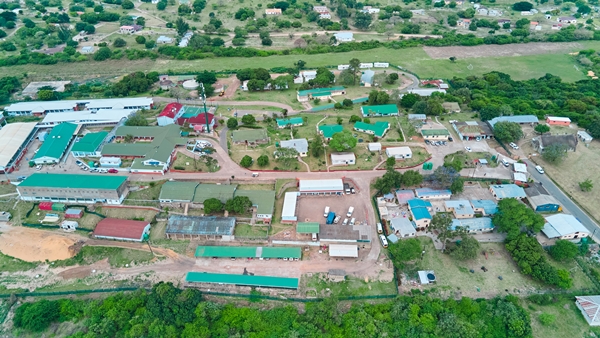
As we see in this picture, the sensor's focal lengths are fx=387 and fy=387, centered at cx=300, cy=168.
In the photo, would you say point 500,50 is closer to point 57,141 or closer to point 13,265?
point 57,141

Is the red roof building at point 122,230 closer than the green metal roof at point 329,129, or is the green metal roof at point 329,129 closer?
the red roof building at point 122,230

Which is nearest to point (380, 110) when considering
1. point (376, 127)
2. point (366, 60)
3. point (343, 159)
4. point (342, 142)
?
point (376, 127)

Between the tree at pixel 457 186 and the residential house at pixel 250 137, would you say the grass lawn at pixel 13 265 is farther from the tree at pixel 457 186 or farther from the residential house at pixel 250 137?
the tree at pixel 457 186

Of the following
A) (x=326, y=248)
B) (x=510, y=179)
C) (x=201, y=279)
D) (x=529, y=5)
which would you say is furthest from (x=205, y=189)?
(x=529, y=5)

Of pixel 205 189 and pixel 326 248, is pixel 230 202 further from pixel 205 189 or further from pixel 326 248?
pixel 326 248

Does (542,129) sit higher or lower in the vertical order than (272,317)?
higher

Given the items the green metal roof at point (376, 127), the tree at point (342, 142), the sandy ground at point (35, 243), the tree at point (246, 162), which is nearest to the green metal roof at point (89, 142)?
the sandy ground at point (35, 243)
